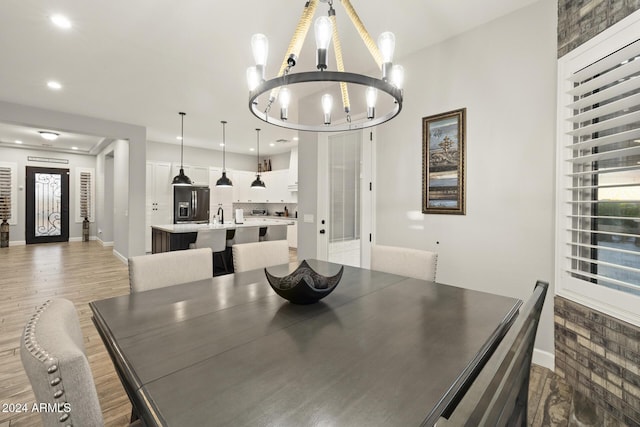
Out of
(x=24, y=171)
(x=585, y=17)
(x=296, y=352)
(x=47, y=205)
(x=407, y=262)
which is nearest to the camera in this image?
(x=296, y=352)

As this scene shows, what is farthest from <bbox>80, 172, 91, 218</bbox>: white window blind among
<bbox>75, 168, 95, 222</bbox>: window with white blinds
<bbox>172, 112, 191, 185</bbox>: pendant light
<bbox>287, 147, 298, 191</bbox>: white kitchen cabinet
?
<bbox>287, 147, 298, 191</bbox>: white kitchen cabinet

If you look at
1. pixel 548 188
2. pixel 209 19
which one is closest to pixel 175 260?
pixel 209 19

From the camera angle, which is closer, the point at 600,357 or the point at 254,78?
the point at 254,78

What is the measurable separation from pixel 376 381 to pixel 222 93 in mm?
4149

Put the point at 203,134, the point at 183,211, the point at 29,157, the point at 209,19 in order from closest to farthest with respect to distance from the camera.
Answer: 1. the point at 209,19
2. the point at 203,134
3. the point at 183,211
4. the point at 29,157

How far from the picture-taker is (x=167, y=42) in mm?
2775

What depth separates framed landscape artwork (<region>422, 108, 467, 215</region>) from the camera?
2.52m

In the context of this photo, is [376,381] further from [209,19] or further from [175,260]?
[209,19]

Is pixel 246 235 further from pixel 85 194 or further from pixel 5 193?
pixel 5 193

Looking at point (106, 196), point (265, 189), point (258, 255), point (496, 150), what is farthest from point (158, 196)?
point (496, 150)

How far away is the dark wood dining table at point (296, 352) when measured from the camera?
68cm

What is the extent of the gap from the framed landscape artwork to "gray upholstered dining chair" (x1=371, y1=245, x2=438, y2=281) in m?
0.69

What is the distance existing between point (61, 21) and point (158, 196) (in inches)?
200

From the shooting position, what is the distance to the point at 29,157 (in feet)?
26.3
